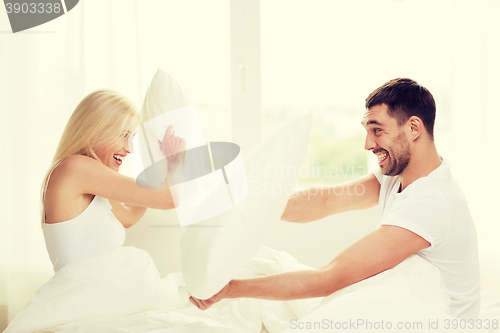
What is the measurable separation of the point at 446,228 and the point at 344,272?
337 mm

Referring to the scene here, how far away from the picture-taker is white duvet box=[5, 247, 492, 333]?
→ 3.00 feet

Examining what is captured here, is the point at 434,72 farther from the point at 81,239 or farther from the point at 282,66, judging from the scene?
the point at 81,239

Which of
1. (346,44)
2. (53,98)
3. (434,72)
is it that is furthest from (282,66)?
(53,98)

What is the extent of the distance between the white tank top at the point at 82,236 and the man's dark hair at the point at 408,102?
3.45 feet

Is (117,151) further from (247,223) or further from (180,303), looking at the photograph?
(247,223)

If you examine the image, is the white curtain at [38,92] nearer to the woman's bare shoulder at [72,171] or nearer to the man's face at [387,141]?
the woman's bare shoulder at [72,171]

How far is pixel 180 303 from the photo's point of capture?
136cm

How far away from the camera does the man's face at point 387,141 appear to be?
1.24 meters

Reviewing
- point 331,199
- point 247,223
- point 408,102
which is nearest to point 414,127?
point 408,102

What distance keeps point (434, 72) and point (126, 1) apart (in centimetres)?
167

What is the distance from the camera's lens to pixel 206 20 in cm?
206

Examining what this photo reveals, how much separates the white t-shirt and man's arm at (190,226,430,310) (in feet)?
0.17

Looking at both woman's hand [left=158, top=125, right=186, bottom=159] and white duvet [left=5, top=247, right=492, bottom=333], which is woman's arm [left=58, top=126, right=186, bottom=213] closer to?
woman's hand [left=158, top=125, right=186, bottom=159]

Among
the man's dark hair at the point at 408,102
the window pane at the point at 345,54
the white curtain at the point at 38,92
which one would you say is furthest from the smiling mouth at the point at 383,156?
the white curtain at the point at 38,92
